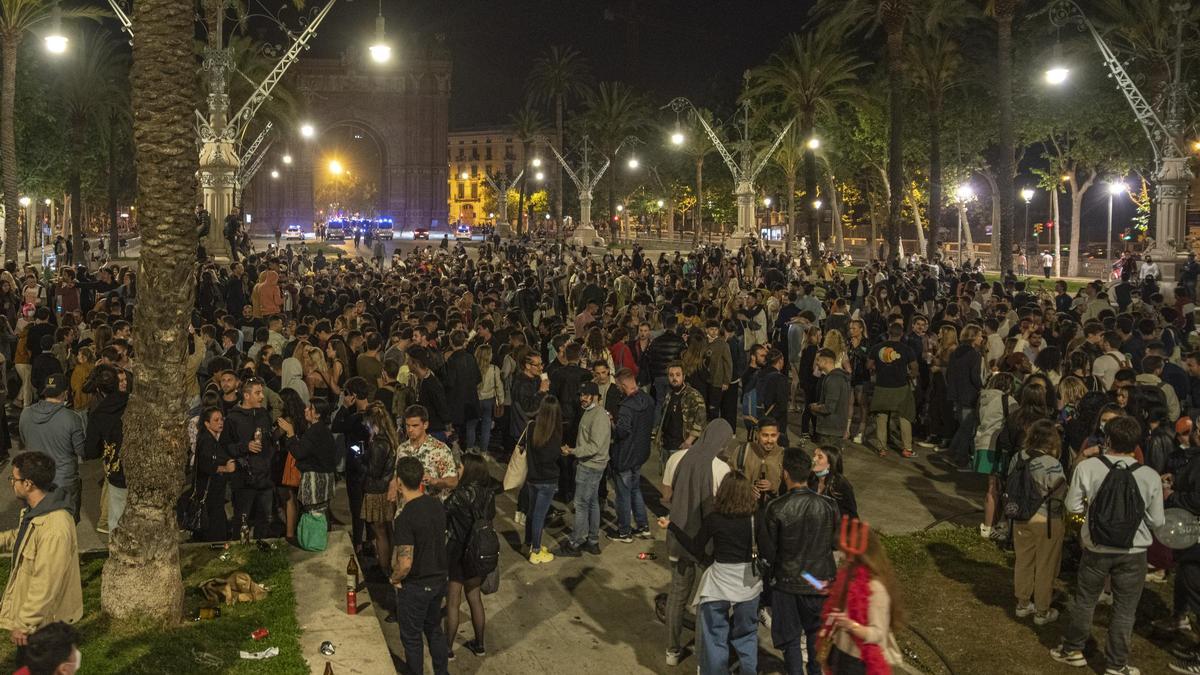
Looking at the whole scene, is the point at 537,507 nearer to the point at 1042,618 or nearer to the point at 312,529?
the point at 312,529

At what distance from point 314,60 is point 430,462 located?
3766 inches

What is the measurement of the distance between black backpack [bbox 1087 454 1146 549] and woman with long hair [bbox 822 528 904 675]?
108 inches

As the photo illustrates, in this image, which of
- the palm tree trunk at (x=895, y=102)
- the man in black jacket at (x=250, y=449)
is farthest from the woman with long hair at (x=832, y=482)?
the palm tree trunk at (x=895, y=102)

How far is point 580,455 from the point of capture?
1045 cm

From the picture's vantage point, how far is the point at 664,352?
14406mm

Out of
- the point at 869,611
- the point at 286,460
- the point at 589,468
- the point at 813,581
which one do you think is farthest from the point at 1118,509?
the point at 286,460

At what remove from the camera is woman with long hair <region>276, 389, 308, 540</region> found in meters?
10.5

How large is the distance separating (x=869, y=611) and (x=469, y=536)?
326cm

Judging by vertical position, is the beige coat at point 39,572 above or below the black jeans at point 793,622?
above

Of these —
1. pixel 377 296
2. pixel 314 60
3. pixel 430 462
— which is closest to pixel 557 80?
pixel 314 60

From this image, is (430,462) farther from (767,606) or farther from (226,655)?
(767,606)

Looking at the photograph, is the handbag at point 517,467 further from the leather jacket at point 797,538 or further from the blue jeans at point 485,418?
the blue jeans at point 485,418

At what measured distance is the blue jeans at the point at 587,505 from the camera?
34.8 feet

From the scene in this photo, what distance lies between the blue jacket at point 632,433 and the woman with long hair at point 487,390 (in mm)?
3239
